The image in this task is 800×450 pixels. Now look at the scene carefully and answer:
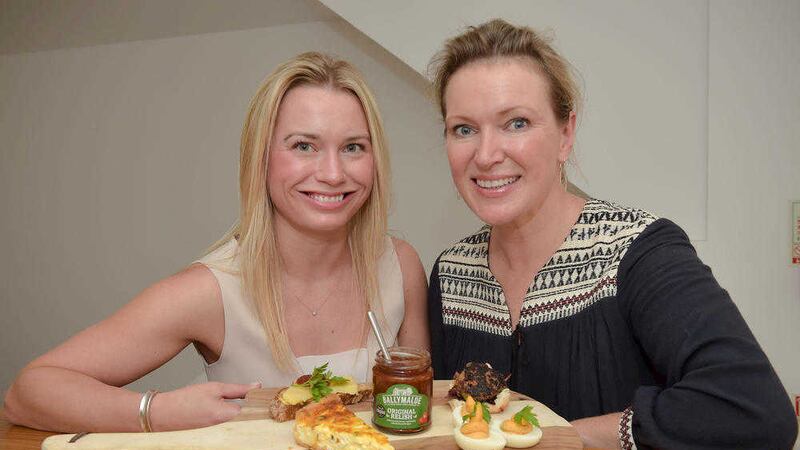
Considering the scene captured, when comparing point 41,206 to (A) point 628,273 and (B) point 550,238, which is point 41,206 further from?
(A) point 628,273

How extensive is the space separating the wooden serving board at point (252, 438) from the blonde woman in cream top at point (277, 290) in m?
0.20

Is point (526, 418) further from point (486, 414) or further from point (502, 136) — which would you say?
point (502, 136)

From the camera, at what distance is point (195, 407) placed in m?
1.48

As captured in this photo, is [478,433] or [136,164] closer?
[478,433]

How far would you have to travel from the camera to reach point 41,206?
13.9 feet

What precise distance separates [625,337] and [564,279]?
0.23 m

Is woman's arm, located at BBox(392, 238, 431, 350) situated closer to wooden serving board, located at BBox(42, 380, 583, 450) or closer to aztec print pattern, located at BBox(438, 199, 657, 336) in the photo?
aztec print pattern, located at BBox(438, 199, 657, 336)

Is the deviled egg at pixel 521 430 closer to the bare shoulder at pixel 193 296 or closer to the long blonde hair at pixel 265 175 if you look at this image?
the long blonde hair at pixel 265 175

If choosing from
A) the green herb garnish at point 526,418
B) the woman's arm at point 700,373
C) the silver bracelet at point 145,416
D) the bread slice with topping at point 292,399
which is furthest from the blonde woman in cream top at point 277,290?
the woman's arm at point 700,373

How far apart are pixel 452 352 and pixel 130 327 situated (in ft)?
3.14

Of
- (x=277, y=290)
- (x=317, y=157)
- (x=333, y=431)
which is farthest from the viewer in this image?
(x=277, y=290)

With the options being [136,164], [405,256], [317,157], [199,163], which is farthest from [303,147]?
[136,164]

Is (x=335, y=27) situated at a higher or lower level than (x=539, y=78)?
higher

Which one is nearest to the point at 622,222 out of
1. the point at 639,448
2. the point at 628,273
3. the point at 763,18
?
the point at 628,273
